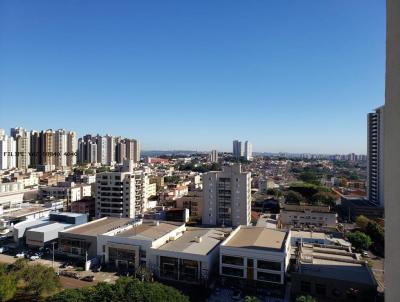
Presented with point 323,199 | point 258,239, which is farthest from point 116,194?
point 323,199

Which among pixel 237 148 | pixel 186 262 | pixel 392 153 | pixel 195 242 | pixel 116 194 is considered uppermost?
pixel 237 148

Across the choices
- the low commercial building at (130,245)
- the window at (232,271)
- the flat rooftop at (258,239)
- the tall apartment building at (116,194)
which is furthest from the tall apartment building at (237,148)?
the window at (232,271)

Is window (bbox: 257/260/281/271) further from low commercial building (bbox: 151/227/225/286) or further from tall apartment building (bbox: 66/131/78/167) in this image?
tall apartment building (bbox: 66/131/78/167)

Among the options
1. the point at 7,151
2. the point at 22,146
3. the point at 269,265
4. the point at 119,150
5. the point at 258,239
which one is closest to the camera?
the point at 269,265

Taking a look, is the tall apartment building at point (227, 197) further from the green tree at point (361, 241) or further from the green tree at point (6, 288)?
the green tree at point (6, 288)

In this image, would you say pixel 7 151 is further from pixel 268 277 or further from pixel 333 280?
pixel 333 280

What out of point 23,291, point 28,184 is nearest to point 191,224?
point 23,291
